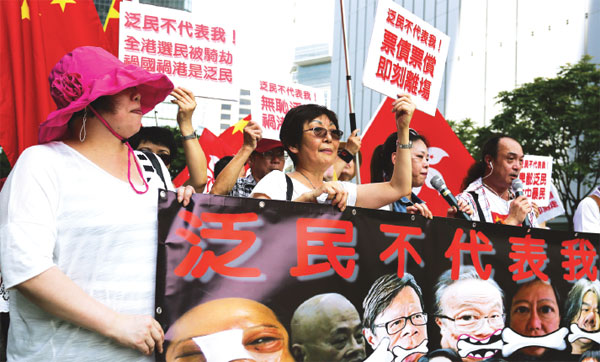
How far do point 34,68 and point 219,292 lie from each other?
8.20ft

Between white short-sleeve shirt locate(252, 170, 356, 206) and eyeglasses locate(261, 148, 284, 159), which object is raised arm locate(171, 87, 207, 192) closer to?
white short-sleeve shirt locate(252, 170, 356, 206)

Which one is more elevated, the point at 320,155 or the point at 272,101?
the point at 272,101

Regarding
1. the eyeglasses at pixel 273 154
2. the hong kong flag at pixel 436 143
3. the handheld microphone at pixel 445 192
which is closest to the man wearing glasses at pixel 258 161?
the eyeglasses at pixel 273 154

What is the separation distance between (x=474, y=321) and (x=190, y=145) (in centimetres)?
161

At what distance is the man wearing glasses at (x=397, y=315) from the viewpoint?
2.52 meters

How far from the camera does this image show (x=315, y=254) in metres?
2.43

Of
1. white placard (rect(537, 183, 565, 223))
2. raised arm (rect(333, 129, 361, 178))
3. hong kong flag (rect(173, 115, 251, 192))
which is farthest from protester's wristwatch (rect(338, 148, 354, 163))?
white placard (rect(537, 183, 565, 223))

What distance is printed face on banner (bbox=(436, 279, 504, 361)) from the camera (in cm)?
277

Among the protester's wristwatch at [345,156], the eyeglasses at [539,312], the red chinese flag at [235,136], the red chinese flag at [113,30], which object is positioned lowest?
the eyeglasses at [539,312]

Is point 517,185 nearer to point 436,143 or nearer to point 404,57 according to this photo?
point 404,57

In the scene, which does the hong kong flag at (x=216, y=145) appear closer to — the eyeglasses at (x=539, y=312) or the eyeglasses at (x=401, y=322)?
the eyeglasses at (x=539, y=312)

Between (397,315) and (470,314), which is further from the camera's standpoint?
(470,314)

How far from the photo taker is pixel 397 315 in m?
2.60

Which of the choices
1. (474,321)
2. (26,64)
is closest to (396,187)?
(474,321)
